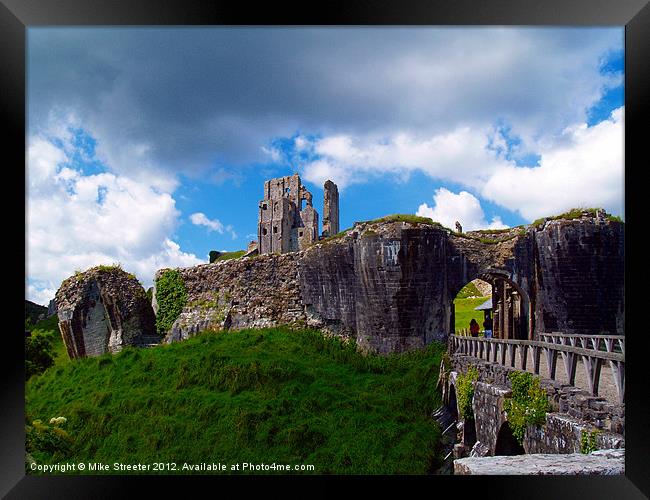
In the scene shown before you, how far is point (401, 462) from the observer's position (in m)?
8.52

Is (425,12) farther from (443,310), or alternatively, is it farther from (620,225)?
(620,225)

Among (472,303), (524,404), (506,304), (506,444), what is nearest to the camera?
(524,404)

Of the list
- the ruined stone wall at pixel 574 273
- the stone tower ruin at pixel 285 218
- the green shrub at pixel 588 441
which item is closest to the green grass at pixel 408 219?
the ruined stone wall at pixel 574 273

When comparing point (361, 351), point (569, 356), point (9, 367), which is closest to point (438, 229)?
point (361, 351)

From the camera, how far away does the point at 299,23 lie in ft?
17.3

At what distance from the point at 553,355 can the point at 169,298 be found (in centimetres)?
1363

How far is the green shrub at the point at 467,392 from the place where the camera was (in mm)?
8398

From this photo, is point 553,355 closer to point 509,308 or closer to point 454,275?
point 454,275

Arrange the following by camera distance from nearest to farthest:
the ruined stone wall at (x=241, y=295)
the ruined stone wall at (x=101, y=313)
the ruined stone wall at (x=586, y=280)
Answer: the ruined stone wall at (x=586, y=280)
the ruined stone wall at (x=241, y=295)
the ruined stone wall at (x=101, y=313)

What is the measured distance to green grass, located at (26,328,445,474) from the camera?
8656 millimetres

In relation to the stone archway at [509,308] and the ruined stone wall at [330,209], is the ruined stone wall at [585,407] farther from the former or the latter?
the ruined stone wall at [330,209]

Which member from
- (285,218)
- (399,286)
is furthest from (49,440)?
(285,218)

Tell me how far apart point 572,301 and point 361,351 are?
5195mm

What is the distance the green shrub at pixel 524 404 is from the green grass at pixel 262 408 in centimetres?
296
